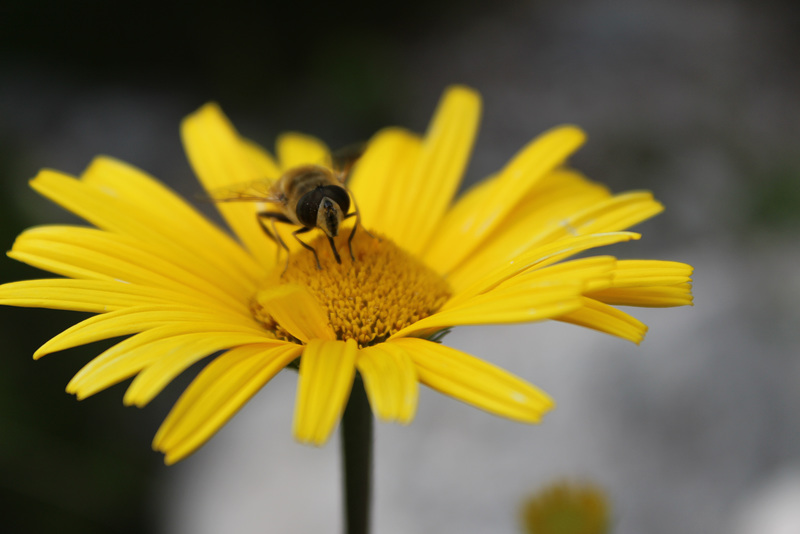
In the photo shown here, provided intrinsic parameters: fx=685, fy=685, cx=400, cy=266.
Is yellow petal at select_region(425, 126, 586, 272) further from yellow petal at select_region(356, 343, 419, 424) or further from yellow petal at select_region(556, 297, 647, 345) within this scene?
yellow petal at select_region(356, 343, 419, 424)

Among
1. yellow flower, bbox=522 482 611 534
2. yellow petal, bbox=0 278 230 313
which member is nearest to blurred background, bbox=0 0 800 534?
yellow flower, bbox=522 482 611 534

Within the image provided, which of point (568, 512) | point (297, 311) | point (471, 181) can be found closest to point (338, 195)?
point (297, 311)

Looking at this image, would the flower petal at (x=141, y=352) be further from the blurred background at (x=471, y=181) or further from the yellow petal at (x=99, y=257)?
the blurred background at (x=471, y=181)

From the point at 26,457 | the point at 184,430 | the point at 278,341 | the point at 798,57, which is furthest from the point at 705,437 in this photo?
the point at 798,57

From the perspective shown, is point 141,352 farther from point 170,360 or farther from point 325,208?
point 325,208

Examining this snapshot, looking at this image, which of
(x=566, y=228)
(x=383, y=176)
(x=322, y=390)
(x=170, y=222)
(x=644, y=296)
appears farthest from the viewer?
(x=383, y=176)

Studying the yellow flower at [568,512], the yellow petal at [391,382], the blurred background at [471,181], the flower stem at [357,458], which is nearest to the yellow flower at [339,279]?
the yellow petal at [391,382]

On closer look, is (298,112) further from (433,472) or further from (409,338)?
(409,338)
